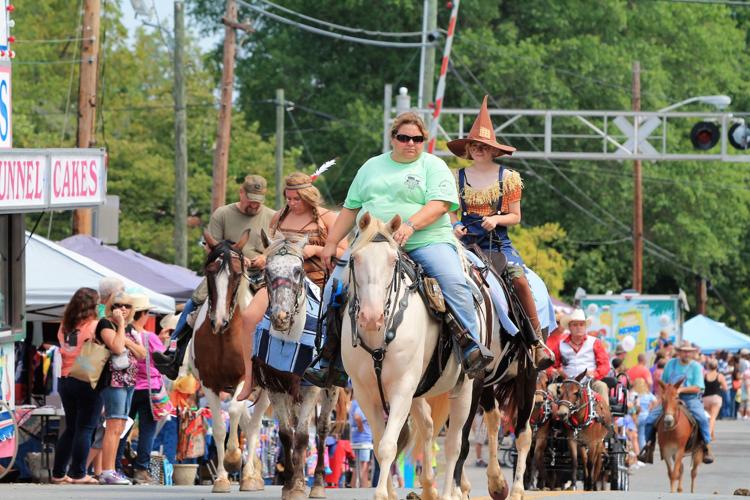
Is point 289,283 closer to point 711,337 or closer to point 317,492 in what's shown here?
point 317,492

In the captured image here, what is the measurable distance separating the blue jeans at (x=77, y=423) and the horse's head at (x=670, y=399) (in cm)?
1287

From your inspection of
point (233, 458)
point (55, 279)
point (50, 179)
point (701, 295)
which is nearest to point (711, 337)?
point (701, 295)

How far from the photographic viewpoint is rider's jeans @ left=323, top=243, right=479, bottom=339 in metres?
11.5

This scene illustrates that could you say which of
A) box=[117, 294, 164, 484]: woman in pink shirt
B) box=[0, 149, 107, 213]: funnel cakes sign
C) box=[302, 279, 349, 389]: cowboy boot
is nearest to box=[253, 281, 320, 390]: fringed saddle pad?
box=[302, 279, 349, 389]: cowboy boot

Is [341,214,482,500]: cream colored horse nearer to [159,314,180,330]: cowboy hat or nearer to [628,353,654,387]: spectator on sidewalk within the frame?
[159,314,180,330]: cowboy hat

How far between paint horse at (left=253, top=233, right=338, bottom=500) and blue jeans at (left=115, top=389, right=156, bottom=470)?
4497 mm

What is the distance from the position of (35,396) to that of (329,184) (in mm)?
39474

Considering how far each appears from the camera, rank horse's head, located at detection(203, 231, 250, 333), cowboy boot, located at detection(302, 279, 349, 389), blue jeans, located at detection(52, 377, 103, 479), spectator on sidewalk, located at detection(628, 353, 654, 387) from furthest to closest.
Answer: spectator on sidewalk, located at detection(628, 353, 654, 387), blue jeans, located at detection(52, 377, 103, 479), horse's head, located at detection(203, 231, 250, 333), cowboy boot, located at detection(302, 279, 349, 389)

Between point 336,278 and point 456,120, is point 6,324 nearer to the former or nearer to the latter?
point 336,278

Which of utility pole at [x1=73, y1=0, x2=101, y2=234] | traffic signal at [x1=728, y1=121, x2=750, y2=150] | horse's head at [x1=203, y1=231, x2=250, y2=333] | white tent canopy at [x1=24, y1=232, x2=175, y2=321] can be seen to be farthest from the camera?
traffic signal at [x1=728, y1=121, x2=750, y2=150]

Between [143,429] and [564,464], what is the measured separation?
5645 mm

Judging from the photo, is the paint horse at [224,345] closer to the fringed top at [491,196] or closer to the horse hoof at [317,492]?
the horse hoof at [317,492]

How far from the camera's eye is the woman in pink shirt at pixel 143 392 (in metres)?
17.5

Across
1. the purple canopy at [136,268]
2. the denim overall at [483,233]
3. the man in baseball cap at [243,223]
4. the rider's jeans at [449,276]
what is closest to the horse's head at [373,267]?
the rider's jeans at [449,276]
